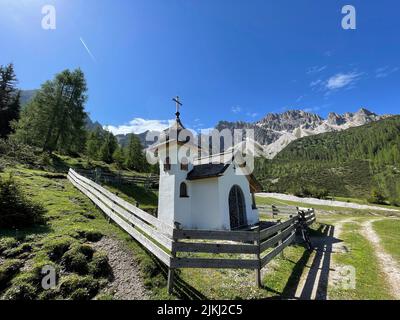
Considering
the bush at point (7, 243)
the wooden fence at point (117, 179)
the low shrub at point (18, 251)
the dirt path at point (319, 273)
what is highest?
the wooden fence at point (117, 179)

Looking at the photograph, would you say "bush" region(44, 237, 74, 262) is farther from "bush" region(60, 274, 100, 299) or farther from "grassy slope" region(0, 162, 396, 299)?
"bush" region(60, 274, 100, 299)

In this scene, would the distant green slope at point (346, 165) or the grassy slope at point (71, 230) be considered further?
the distant green slope at point (346, 165)

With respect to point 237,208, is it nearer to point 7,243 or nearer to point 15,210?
point 15,210

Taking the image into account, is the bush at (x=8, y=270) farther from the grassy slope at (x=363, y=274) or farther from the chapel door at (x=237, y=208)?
the chapel door at (x=237, y=208)

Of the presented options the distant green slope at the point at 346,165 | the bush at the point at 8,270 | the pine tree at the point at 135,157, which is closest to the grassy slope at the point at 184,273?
the bush at the point at 8,270

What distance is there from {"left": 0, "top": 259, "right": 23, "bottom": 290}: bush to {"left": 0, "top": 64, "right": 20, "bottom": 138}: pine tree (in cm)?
4728

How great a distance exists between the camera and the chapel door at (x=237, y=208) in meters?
17.6

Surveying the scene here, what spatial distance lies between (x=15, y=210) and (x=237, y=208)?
14385 mm

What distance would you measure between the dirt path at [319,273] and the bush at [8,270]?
798cm

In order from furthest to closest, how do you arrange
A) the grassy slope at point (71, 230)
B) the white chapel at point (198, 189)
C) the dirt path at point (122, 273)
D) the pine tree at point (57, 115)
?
1. the pine tree at point (57, 115)
2. the white chapel at point (198, 189)
3. the grassy slope at point (71, 230)
4. the dirt path at point (122, 273)

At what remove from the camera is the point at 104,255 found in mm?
6867

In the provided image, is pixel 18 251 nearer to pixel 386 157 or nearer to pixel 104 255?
pixel 104 255

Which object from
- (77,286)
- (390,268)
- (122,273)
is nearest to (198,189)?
(122,273)

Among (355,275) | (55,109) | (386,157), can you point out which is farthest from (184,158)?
(386,157)
